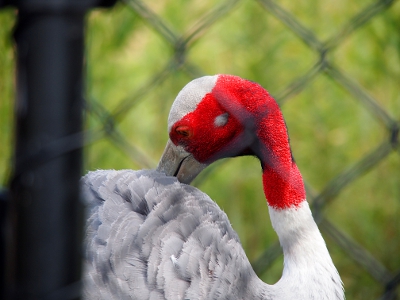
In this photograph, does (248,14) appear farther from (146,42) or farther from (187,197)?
(187,197)

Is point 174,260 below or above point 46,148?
below

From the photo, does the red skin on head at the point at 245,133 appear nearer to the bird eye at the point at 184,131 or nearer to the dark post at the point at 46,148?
the bird eye at the point at 184,131

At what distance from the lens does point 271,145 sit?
4.16 ft

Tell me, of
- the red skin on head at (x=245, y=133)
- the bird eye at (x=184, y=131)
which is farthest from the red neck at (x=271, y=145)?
the bird eye at (x=184, y=131)

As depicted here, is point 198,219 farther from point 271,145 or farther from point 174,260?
point 271,145

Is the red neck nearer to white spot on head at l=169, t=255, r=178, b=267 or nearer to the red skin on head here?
the red skin on head

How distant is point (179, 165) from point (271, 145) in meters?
0.21

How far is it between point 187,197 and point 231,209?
933mm

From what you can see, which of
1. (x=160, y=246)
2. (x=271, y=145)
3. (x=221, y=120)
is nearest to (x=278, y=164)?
(x=271, y=145)

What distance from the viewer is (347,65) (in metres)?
2.28

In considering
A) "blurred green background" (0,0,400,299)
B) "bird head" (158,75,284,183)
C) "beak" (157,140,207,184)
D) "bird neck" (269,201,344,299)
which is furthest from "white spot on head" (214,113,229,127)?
"blurred green background" (0,0,400,299)

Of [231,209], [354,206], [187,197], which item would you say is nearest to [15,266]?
[187,197]

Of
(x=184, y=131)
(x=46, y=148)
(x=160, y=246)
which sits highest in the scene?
(x=46, y=148)

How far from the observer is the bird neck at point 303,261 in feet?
3.92
